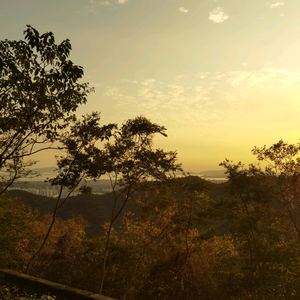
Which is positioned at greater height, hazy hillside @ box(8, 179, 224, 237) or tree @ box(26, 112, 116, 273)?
tree @ box(26, 112, 116, 273)

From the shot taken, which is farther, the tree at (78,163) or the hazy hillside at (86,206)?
the hazy hillside at (86,206)

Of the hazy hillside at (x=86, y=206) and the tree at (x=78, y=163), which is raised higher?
the tree at (x=78, y=163)

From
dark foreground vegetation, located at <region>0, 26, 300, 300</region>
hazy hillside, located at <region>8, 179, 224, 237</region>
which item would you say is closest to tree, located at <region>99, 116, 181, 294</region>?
dark foreground vegetation, located at <region>0, 26, 300, 300</region>

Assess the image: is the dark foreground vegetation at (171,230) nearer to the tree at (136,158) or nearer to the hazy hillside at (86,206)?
the tree at (136,158)

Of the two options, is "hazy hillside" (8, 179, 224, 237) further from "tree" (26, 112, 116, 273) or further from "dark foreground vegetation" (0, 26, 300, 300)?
"tree" (26, 112, 116, 273)

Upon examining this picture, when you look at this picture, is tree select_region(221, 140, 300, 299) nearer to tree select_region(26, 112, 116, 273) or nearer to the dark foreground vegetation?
the dark foreground vegetation

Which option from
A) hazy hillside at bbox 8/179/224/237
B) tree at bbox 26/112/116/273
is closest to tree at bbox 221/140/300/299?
tree at bbox 26/112/116/273

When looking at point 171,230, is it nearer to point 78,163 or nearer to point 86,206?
point 78,163

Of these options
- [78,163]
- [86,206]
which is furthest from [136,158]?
[86,206]

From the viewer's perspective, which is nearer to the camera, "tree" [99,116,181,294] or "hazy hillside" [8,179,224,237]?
"tree" [99,116,181,294]

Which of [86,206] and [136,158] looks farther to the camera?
[86,206]

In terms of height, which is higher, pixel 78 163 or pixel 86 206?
pixel 78 163

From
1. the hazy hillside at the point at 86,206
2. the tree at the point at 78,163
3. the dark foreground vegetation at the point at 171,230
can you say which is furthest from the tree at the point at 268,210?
the hazy hillside at the point at 86,206

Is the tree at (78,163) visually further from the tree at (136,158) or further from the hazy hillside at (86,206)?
the hazy hillside at (86,206)
